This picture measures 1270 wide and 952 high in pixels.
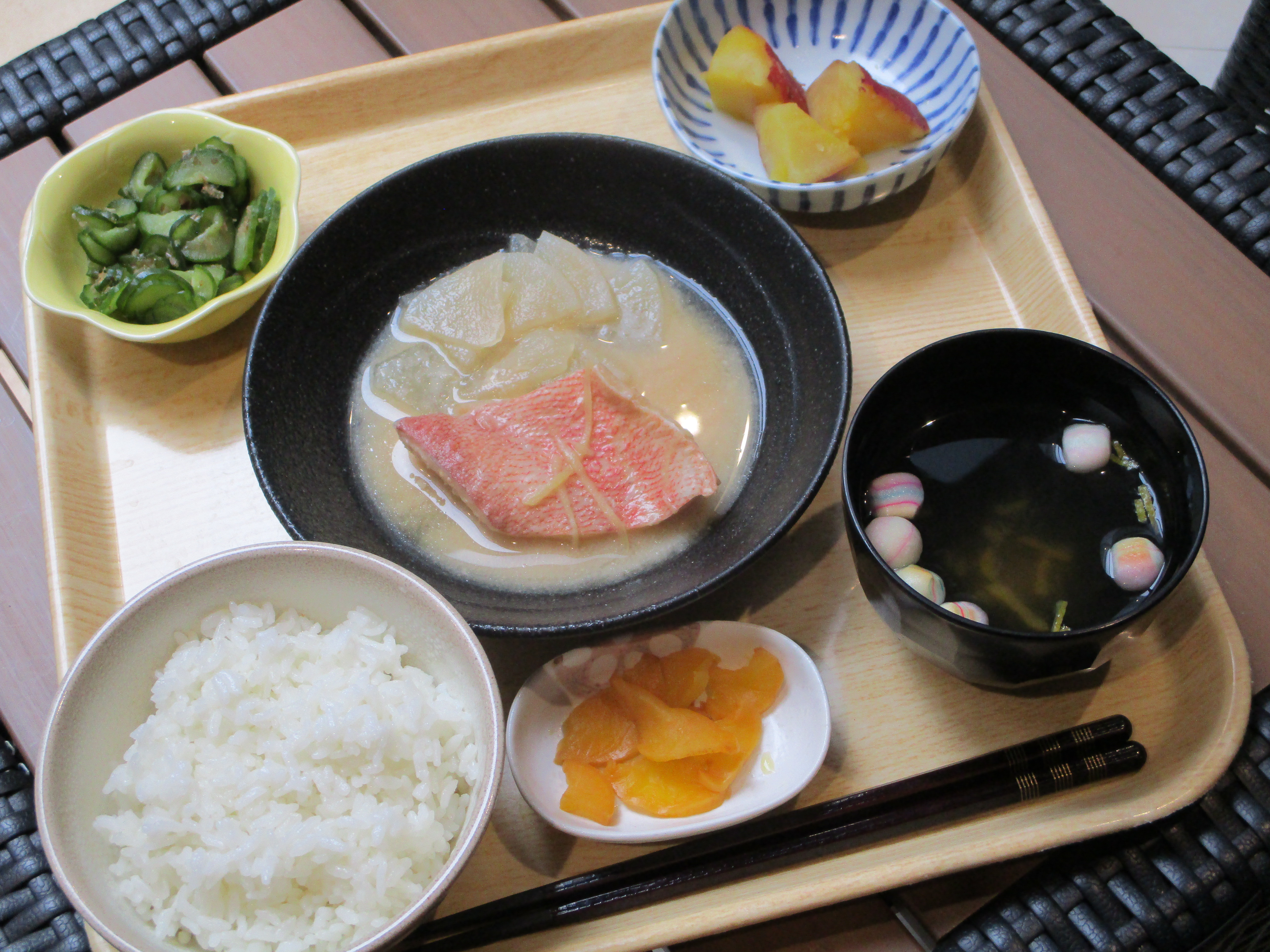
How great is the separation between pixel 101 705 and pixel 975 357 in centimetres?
122

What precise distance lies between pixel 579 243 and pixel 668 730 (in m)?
0.89

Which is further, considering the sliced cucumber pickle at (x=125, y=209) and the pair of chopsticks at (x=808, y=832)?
the sliced cucumber pickle at (x=125, y=209)

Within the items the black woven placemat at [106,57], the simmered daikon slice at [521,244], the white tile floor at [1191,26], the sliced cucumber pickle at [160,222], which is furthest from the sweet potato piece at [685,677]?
the white tile floor at [1191,26]

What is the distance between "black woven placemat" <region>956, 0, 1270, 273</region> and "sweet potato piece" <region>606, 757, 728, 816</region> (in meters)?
1.25

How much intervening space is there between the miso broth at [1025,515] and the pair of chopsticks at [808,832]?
18 centimetres

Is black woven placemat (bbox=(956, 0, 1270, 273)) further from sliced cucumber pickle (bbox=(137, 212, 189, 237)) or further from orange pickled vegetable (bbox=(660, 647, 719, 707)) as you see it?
sliced cucumber pickle (bbox=(137, 212, 189, 237))

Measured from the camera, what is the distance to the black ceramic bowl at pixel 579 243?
1.36 meters

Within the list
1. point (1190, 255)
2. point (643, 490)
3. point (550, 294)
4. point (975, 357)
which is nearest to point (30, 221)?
point (550, 294)

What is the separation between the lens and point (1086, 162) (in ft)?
5.95

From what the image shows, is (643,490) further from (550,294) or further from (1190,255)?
(1190,255)

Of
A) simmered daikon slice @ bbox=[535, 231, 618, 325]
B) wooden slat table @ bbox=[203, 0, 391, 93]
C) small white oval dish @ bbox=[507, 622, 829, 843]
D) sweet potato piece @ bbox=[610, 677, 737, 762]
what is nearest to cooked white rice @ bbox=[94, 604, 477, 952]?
small white oval dish @ bbox=[507, 622, 829, 843]

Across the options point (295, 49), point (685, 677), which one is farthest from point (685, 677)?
point (295, 49)

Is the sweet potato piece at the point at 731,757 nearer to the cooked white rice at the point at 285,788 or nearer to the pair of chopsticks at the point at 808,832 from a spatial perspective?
the pair of chopsticks at the point at 808,832

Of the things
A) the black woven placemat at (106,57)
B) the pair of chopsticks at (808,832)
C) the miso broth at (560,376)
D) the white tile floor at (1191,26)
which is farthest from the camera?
the white tile floor at (1191,26)
